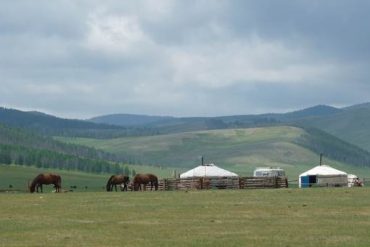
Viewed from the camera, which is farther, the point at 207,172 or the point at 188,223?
the point at 207,172

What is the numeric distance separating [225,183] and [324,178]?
774 inches

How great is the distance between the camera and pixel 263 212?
3238 centimetres

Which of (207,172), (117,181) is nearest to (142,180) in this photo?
(117,181)

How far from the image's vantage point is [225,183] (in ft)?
230

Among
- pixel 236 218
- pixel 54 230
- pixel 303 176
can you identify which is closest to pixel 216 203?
pixel 236 218

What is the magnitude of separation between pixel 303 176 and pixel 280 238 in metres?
66.7

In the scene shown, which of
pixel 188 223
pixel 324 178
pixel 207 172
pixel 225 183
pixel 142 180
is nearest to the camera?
pixel 188 223

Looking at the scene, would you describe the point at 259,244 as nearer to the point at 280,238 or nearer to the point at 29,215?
the point at 280,238

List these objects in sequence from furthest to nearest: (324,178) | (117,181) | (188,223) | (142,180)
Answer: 1. (324,178)
2. (142,180)
3. (117,181)
4. (188,223)

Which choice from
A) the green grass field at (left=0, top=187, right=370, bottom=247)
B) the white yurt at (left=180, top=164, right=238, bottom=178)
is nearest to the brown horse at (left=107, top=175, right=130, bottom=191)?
the white yurt at (left=180, top=164, right=238, bottom=178)

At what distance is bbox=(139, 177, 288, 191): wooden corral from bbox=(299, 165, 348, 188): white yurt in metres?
12.9

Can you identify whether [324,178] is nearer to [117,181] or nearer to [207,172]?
[207,172]

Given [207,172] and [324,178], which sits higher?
[207,172]

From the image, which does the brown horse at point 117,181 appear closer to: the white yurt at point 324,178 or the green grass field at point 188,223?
the white yurt at point 324,178
